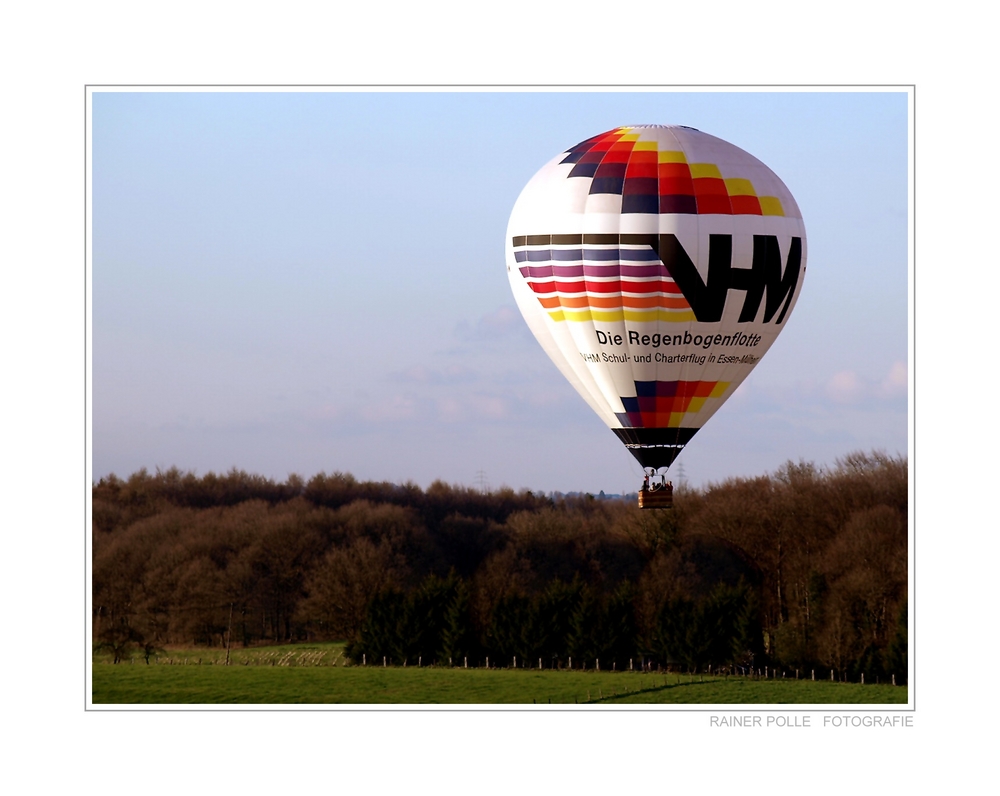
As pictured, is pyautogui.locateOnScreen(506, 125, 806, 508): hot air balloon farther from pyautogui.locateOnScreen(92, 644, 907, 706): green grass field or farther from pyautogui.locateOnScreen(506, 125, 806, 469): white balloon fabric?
pyautogui.locateOnScreen(92, 644, 907, 706): green grass field

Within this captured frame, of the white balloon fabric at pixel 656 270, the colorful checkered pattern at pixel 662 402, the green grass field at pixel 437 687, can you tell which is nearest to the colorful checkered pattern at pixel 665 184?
the white balloon fabric at pixel 656 270

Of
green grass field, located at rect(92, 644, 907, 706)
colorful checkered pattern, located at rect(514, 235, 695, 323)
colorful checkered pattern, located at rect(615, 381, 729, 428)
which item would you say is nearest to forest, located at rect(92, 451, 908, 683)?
green grass field, located at rect(92, 644, 907, 706)

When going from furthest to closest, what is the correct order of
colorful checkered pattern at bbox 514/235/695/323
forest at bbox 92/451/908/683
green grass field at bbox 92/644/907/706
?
forest at bbox 92/451/908/683 → green grass field at bbox 92/644/907/706 → colorful checkered pattern at bbox 514/235/695/323

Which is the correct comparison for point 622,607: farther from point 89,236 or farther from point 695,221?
point 89,236

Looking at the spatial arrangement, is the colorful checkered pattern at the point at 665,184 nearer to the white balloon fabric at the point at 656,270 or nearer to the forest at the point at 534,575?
the white balloon fabric at the point at 656,270

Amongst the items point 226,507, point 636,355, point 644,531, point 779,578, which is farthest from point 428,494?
point 636,355
